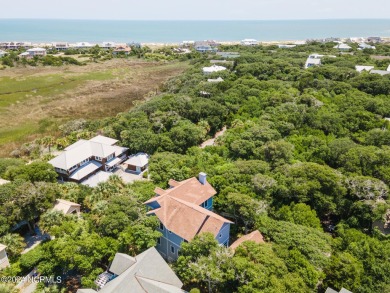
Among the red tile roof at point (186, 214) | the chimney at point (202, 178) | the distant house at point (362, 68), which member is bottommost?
the red tile roof at point (186, 214)

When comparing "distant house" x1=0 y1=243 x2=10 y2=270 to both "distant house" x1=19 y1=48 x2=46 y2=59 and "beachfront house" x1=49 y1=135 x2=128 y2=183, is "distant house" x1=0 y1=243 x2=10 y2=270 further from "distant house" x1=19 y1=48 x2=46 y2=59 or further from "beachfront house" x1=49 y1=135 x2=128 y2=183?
"distant house" x1=19 y1=48 x2=46 y2=59

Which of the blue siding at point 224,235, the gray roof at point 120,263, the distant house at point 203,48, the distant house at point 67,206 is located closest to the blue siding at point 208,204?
the blue siding at point 224,235

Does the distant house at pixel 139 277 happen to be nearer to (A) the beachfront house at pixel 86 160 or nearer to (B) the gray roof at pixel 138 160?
(A) the beachfront house at pixel 86 160

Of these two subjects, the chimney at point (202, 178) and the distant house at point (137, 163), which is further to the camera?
the distant house at point (137, 163)

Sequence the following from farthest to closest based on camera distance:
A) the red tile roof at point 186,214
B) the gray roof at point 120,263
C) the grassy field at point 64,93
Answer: the grassy field at point 64,93
the red tile roof at point 186,214
the gray roof at point 120,263

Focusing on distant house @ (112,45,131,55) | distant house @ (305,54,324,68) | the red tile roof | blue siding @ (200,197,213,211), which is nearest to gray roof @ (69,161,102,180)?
the red tile roof

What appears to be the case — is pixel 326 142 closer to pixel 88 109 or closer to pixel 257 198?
pixel 257 198

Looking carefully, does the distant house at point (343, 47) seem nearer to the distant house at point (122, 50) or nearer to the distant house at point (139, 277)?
the distant house at point (122, 50)

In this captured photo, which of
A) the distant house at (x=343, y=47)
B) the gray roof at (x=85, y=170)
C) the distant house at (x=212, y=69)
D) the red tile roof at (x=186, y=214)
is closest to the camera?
the red tile roof at (x=186, y=214)

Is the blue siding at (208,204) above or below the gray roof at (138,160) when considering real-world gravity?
above

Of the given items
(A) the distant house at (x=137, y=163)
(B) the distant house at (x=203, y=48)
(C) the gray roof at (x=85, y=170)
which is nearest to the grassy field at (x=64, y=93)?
(C) the gray roof at (x=85, y=170)
